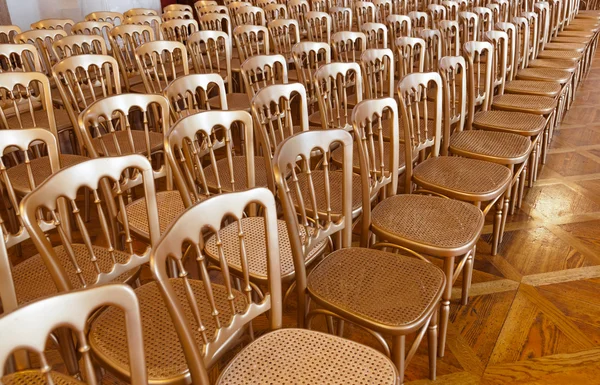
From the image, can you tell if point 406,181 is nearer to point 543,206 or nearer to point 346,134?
point 346,134

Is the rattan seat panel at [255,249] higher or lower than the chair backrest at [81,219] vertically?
lower

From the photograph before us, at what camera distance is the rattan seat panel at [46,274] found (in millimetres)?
1504

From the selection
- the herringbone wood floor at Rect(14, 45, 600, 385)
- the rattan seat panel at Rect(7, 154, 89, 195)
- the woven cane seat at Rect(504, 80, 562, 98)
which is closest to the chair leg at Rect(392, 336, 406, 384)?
the herringbone wood floor at Rect(14, 45, 600, 385)

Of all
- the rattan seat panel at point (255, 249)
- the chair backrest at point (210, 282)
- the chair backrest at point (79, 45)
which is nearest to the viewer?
the chair backrest at point (210, 282)

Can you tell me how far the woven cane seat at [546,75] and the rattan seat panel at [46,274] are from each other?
3173mm

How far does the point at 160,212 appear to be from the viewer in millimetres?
1954

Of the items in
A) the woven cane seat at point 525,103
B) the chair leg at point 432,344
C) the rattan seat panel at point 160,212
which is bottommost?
the chair leg at point 432,344

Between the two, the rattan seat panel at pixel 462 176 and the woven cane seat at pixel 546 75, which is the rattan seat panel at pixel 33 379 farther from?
the woven cane seat at pixel 546 75

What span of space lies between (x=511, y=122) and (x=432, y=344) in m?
1.58

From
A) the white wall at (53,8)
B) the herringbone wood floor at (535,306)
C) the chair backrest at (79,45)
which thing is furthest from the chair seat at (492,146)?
the white wall at (53,8)

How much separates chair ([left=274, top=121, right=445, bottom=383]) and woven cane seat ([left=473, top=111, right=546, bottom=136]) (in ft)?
4.39

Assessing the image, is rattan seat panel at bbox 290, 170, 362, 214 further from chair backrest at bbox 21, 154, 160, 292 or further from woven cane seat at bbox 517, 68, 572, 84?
woven cane seat at bbox 517, 68, 572, 84

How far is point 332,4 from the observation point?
5.56 meters

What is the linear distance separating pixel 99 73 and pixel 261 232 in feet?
5.08
